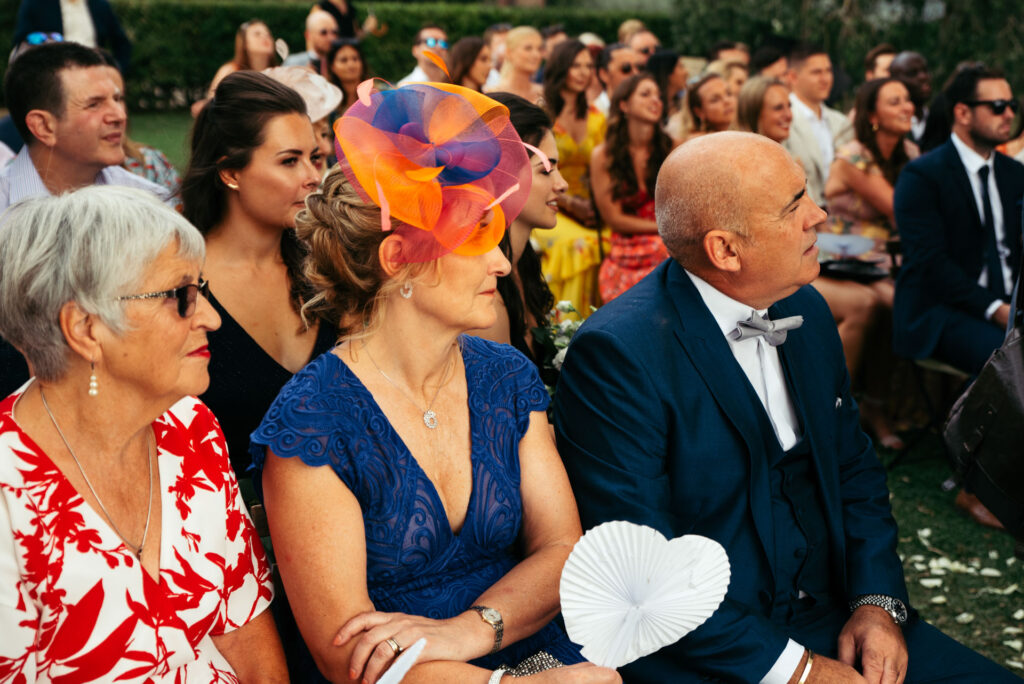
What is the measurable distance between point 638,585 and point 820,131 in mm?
7191

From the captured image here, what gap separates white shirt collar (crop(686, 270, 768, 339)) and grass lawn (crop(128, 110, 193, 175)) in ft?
36.2

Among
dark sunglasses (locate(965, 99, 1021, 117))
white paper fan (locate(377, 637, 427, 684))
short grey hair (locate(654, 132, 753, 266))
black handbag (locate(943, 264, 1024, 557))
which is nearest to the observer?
white paper fan (locate(377, 637, 427, 684))

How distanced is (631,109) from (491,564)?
486cm

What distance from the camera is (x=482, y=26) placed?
2116 centimetres

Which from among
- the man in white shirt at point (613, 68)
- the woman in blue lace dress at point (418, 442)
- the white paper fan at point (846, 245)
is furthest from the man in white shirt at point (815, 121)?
the woman in blue lace dress at point (418, 442)

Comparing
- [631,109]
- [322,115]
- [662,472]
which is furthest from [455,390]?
[631,109]

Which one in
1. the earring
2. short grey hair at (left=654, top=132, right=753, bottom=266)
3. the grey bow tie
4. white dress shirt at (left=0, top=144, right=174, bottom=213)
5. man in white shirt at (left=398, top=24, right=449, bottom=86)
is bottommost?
man in white shirt at (left=398, top=24, right=449, bottom=86)

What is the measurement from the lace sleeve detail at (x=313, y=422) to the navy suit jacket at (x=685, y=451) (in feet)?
2.00

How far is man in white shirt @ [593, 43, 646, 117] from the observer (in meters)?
9.15

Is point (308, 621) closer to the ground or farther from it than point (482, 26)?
farther from it

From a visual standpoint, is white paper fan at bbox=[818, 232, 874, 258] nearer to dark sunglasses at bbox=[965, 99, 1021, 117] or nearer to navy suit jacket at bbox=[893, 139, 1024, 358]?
navy suit jacket at bbox=[893, 139, 1024, 358]

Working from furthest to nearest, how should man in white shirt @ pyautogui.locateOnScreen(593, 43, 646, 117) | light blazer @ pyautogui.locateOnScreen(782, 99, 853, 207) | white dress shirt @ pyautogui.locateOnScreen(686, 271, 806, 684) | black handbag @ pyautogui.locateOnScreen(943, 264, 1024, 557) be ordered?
man in white shirt @ pyautogui.locateOnScreen(593, 43, 646, 117) < light blazer @ pyautogui.locateOnScreen(782, 99, 853, 207) < black handbag @ pyautogui.locateOnScreen(943, 264, 1024, 557) < white dress shirt @ pyautogui.locateOnScreen(686, 271, 806, 684)

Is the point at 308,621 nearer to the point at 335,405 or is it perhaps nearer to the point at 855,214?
the point at 335,405

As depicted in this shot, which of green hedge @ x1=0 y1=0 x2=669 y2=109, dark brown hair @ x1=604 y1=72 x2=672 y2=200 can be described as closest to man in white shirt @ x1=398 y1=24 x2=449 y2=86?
dark brown hair @ x1=604 y1=72 x2=672 y2=200
